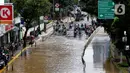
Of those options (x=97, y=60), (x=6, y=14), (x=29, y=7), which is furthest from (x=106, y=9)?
(x=29, y=7)

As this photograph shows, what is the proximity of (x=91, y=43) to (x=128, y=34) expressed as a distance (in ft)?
81.8

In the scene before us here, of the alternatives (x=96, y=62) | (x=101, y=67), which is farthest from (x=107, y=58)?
(x=101, y=67)

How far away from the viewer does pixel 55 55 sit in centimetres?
4503

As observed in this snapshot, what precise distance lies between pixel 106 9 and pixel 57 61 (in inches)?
263

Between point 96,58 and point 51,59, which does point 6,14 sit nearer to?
point 51,59

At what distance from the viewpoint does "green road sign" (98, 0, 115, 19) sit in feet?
121

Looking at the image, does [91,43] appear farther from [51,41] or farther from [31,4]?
[31,4]

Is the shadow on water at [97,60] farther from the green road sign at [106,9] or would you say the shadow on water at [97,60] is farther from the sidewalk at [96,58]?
the green road sign at [106,9]

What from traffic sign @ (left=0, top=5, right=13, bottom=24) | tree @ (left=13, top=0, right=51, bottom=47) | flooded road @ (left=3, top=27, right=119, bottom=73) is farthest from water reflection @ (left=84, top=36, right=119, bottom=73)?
traffic sign @ (left=0, top=5, right=13, bottom=24)

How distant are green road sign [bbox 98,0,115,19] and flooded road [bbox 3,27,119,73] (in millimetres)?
4052

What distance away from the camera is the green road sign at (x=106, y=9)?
3684cm

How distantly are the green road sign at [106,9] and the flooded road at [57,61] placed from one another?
4052mm

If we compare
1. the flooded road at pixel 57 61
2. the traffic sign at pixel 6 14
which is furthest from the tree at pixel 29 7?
the traffic sign at pixel 6 14

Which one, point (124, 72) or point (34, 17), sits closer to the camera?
point (124, 72)
